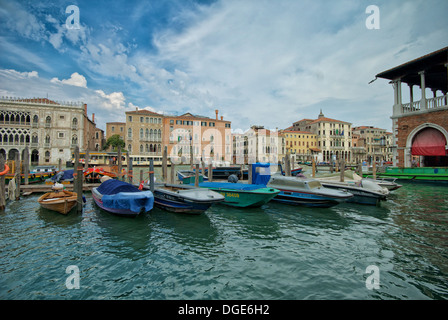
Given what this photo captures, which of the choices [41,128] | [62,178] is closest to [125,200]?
[62,178]

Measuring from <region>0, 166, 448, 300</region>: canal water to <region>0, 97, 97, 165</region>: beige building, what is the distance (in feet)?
143

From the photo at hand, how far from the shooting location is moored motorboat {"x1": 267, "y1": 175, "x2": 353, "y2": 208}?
1034 cm

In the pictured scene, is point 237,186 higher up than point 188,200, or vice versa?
point 237,186

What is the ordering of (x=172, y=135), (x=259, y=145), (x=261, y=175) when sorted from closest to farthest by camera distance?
(x=261, y=175), (x=172, y=135), (x=259, y=145)

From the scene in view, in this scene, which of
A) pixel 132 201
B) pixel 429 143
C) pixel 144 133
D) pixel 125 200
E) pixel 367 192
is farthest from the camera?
pixel 144 133

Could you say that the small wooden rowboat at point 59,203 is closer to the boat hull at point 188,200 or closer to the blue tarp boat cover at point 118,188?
the blue tarp boat cover at point 118,188

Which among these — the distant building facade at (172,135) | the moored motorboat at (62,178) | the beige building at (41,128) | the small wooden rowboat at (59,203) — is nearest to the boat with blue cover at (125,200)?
the small wooden rowboat at (59,203)

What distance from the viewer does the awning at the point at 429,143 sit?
18703 mm

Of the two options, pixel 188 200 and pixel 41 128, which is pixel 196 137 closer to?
pixel 41 128

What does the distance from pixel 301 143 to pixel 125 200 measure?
68.5 m

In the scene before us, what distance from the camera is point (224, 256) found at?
566cm

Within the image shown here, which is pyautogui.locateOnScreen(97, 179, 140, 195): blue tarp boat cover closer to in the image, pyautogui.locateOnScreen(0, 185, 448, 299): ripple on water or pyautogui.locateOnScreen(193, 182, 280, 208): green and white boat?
pyautogui.locateOnScreen(0, 185, 448, 299): ripple on water
